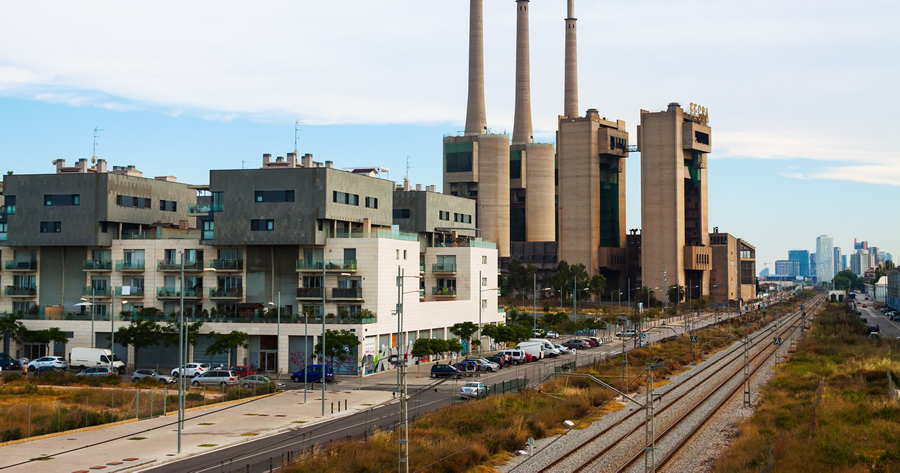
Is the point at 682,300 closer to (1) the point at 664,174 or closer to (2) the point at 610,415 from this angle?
(1) the point at 664,174

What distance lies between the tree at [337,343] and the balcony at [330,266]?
781 centimetres

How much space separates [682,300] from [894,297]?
47.3 metres

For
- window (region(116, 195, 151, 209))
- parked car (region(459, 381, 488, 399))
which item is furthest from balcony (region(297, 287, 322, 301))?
parked car (region(459, 381, 488, 399))

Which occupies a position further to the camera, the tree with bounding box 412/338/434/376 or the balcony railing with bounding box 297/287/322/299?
the balcony railing with bounding box 297/287/322/299

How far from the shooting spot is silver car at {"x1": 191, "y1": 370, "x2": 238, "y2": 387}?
73188mm

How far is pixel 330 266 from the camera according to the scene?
84.4 m

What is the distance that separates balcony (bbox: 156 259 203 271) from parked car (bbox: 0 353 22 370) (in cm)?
1587

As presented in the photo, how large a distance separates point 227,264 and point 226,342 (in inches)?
435

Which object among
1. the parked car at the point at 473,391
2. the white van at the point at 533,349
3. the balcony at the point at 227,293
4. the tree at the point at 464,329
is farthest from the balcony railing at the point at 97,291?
the parked car at the point at 473,391

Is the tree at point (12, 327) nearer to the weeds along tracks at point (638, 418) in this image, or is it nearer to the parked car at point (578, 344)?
the parked car at point (578, 344)

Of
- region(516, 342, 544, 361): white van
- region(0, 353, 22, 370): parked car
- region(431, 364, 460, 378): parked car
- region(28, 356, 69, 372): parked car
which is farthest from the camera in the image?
region(516, 342, 544, 361): white van

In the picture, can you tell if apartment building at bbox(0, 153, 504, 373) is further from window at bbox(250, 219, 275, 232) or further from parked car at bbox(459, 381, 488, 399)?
parked car at bbox(459, 381, 488, 399)

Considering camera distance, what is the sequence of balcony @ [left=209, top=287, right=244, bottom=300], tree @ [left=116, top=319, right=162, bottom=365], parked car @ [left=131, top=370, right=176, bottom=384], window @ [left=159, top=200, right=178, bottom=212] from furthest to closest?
window @ [left=159, top=200, right=178, bottom=212] → balcony @ [left=209, top=287, right=244, bottom=300] → tree @ [left=116, top=319, right=162, bottom=365] → parked car @ [left=131, top=370, right=176, bottom=384]

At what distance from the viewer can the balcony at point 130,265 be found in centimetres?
8973
